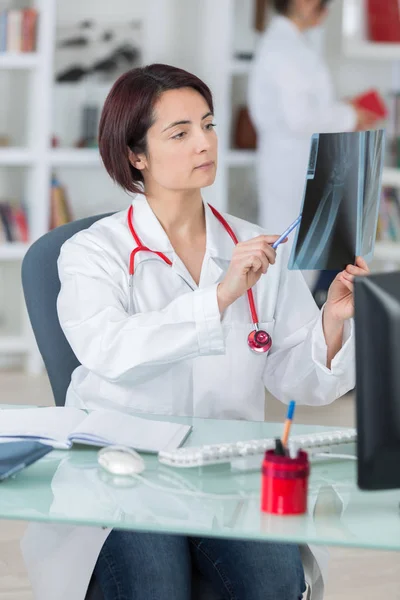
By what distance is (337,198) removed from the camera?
1719 mm

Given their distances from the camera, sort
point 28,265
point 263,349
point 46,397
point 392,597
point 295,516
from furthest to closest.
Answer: point 46,397 → point 392,597 → point 28,265 → point 263,349 → point 295,516

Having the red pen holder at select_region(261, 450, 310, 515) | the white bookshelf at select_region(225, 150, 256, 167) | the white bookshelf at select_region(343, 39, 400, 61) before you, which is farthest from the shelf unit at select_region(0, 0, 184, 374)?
the red pen holder at select_region(261, 450, 310, 515)

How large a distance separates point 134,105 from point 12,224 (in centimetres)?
295

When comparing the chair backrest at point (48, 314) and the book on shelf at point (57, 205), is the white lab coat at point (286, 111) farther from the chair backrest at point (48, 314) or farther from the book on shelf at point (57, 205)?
the chair backrest at point (48, 314)

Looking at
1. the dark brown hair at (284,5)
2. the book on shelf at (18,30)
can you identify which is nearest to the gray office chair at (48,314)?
the dark brown hair at (284,5)

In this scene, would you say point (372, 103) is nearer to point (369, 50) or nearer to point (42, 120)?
point (369, 50)

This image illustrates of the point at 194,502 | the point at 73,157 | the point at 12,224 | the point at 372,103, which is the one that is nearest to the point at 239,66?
the point at 372,103

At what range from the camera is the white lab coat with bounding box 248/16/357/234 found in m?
4.48

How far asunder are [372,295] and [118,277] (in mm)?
858

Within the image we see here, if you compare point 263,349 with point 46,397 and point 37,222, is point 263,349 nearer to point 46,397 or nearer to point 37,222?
point 46,397

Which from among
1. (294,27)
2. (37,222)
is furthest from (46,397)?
(294,27)

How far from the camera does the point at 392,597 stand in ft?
8.92

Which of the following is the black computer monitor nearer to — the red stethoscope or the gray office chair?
the red stethoscope

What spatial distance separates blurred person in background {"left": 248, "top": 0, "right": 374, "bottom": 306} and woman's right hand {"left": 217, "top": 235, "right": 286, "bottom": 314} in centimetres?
271
